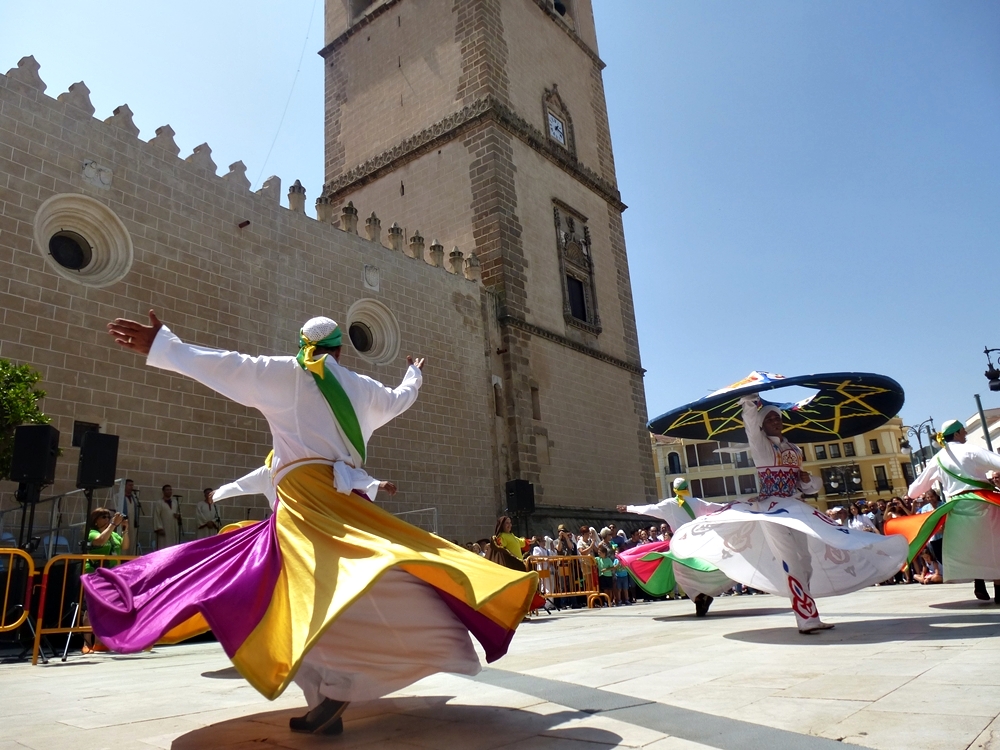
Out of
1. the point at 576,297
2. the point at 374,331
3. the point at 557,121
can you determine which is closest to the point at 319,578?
the point at 374,331

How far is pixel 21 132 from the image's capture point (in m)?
10.6

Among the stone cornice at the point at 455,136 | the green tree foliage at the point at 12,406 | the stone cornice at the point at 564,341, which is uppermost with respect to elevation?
the stone cornice at the point at 455,136

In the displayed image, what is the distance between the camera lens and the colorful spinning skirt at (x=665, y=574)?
7672 millimetres

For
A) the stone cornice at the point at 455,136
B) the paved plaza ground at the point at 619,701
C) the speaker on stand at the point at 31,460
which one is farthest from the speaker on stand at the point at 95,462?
the stone cornice at the point at 455,136

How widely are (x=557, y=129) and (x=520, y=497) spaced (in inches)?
494

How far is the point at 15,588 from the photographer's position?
686 cm

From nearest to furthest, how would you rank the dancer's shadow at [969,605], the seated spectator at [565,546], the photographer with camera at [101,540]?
1. the dancer's shadow at [969,605]
2. the photographer with camera at [101,540]
3. the seated spectator at [565,546]

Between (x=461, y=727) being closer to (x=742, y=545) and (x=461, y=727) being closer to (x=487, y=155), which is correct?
(x=742, y=545)

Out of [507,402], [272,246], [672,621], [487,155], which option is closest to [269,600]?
[672,621]

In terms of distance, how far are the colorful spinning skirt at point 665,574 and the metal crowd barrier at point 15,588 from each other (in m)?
6.00

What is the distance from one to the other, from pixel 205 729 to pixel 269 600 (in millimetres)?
746

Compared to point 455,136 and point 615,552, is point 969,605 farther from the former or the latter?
point 455,136

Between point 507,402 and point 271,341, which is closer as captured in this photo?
point 271,341

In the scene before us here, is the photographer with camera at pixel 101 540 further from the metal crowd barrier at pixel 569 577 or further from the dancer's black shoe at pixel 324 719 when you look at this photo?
the metal crowd barrier at pixel 569 577
